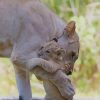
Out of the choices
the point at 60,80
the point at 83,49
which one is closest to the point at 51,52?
the point at 60,80

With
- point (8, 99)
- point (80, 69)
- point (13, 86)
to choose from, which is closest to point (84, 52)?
point (80, 69)

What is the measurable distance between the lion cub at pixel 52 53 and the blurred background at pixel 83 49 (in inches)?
95.7

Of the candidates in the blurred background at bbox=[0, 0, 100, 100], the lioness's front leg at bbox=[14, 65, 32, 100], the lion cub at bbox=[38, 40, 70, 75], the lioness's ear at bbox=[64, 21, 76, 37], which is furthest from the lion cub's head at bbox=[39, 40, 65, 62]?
the blurred background at bbox=[0, 0, 100, 100]

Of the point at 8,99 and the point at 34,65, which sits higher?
the point at 34,65

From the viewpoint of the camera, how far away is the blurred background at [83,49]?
6.32 m

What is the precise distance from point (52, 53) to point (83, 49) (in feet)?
8.87

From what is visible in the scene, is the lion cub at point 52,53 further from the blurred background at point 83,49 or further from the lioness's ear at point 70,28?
the blurred background at point 83,49

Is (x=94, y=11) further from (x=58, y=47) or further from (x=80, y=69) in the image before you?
(x=58, y=47)

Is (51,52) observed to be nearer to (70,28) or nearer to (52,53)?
(52,53)

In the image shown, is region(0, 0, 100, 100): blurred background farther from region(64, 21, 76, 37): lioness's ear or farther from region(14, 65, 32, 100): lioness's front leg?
region(64, 21, 76, 37): lioness's ear

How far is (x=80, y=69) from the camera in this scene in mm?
6613

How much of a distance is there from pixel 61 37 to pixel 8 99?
629 mm

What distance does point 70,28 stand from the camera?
387 centimetres

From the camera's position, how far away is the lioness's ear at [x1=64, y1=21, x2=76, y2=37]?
386cm
